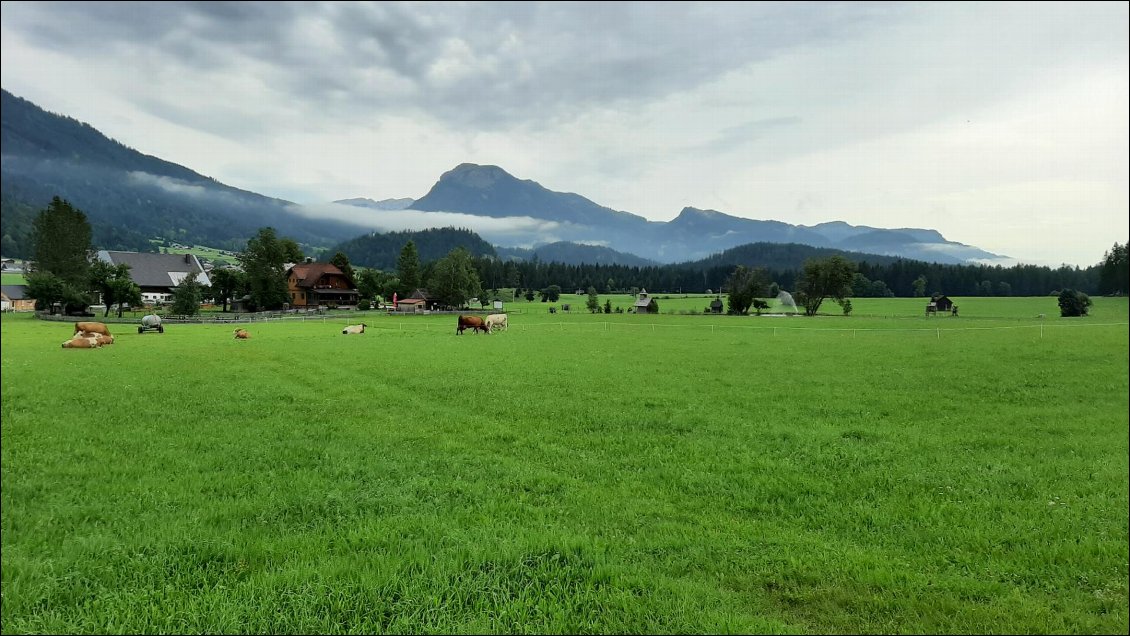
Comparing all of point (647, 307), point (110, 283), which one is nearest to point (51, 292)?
point (110, 283)

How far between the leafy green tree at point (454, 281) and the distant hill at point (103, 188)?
1939 inches

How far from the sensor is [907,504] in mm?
6633

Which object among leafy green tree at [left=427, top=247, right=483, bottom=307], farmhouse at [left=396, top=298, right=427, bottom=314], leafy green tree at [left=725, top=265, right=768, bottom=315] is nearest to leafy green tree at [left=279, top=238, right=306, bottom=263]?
farmhouse at [left=396, top=298, right=427, bottom=314]

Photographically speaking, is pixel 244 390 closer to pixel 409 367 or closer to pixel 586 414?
pixel 409 367

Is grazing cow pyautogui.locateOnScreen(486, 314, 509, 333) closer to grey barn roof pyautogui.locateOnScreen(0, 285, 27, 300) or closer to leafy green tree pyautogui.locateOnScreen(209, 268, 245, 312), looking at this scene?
grey barn roof pyautogui.locateOnScreen(0, 285, 27, 300)

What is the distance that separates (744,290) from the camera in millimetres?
99312

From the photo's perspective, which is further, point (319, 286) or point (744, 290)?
point (744, 290)

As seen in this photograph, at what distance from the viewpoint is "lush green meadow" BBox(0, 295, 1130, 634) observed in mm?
4344

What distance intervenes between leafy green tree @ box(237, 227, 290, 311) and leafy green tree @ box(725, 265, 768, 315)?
82743 mm

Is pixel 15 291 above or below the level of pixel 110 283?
below

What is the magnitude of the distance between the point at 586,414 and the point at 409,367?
35.3 ft

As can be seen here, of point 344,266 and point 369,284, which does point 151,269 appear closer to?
point 344,266

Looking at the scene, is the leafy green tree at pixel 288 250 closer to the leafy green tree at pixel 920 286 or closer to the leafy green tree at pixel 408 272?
the leafy green tree at pixel 408 272

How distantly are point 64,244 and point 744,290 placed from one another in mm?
100443
